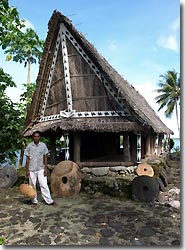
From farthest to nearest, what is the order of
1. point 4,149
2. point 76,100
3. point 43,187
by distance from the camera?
point 4,149
point 76,100
point 43,187

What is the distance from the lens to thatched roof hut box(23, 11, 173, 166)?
737cm

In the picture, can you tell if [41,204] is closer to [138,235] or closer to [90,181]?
[90,181]

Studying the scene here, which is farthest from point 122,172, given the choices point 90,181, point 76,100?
point 76,100

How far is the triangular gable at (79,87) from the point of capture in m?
7.77

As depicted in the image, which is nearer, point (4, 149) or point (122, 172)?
point (122, 172)

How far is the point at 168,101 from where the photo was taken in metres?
24.1

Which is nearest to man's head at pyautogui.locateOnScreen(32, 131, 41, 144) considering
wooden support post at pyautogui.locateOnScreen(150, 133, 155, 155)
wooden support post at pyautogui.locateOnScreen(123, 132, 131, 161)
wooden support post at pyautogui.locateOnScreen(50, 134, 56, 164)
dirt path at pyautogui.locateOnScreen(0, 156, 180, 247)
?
dirt path at pyautogui.locateOnScreen(0, 156, 180, 247)

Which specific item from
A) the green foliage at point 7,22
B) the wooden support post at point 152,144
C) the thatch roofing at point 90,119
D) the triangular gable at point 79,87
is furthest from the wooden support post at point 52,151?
the green foliage at point 7,22

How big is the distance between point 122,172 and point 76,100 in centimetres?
264

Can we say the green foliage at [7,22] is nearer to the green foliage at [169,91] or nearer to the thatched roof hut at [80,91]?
the thatched roof hut at [80,91]

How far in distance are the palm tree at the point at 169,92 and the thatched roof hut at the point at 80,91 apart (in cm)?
1662

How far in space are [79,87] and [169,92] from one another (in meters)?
18.0

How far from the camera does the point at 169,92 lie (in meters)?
24.2

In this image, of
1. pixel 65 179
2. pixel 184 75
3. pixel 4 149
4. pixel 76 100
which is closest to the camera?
pixel 184 75
